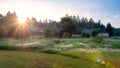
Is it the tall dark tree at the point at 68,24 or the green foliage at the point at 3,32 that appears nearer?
the green foliage at the point at 3,32

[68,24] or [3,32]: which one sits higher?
[68,24]

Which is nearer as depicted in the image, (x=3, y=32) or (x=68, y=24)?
(x=3, y=32)

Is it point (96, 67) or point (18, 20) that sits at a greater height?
point (18, 20)

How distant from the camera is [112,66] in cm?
1433

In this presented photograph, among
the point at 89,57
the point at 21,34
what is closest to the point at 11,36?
the point at 21,34

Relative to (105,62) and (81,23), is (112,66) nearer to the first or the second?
(105,62)

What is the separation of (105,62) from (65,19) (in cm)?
5196

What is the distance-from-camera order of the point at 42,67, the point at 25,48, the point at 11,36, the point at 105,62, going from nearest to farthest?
the point at 42,67 < the point at 105,62 < the point at 25,48 < the point at 11,36

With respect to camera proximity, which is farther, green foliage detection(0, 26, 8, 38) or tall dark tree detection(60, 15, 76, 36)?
tall dark tree detection(60, 15, 76, 36)

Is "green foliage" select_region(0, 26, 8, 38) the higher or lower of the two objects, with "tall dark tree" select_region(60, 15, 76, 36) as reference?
lower

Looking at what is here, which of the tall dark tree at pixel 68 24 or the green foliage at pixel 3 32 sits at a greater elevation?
the tall dark tree at pixel 68 24

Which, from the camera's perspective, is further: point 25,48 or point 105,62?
point 25,48

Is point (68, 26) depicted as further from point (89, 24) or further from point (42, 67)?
point (42, 67)

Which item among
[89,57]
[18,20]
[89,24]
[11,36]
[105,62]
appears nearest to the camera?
[105,62]
